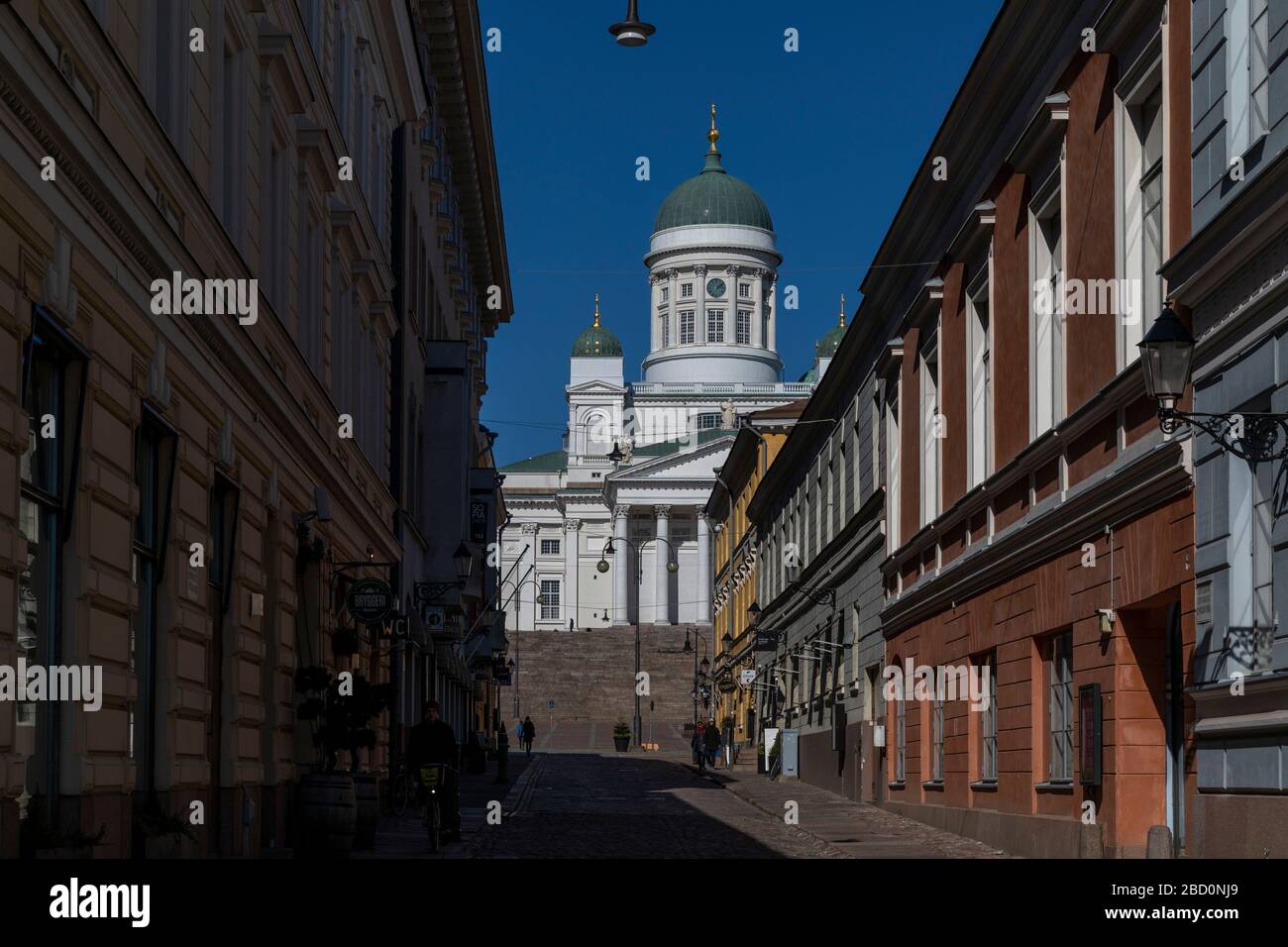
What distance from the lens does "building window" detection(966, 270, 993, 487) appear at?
2498cm

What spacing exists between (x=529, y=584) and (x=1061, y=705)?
12618 centimetres

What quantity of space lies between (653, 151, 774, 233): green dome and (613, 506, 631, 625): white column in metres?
23.6

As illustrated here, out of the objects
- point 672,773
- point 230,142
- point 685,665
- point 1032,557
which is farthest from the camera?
point 685,665

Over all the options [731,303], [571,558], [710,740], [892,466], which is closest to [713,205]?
[731,303]

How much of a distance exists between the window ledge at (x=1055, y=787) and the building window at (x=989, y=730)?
285 cm

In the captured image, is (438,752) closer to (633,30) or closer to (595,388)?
(633,30)

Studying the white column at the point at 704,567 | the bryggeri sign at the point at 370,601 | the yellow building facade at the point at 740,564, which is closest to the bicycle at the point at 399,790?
the bryggeri sign at the point at 370,601

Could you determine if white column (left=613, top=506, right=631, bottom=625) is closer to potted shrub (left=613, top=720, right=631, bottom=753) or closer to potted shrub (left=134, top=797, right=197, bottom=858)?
potted shrub (left=613, top=720, right=631, bottom=753)

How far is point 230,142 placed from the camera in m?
17.9
